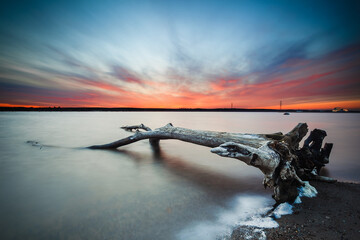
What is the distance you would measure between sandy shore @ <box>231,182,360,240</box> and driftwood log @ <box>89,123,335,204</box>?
0.28 metres

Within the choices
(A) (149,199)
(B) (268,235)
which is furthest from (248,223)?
(A) (149,199)

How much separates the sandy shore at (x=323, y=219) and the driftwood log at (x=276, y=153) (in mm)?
282

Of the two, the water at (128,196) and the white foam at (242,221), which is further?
the water at (128,196)

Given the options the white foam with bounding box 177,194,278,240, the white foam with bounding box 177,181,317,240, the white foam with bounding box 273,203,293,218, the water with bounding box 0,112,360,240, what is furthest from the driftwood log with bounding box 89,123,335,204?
the water with bounding box 0,112,360,240

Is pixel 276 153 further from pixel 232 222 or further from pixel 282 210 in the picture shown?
pixel 232 222

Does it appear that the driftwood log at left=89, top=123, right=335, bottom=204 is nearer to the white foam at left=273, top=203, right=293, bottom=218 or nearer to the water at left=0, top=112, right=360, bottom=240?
the white foam at left=273, top=203, right=293, bottom=218

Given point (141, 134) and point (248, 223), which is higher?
point (141, 134)

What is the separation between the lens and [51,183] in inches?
154

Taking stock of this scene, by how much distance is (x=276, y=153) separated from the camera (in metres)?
2.62

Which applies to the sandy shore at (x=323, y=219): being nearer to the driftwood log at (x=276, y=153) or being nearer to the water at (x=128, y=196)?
the driftwood log at (x=276, y=153)

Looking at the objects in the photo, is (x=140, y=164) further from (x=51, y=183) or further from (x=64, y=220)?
(x=64, y=220)

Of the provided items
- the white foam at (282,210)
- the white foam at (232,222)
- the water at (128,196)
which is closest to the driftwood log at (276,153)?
the white foam at (282,210)

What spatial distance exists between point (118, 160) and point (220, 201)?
4.06m

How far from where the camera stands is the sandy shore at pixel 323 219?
203cm
